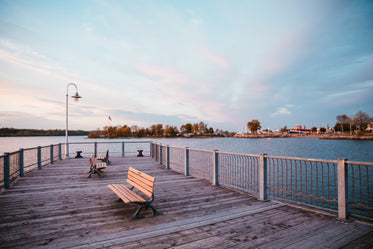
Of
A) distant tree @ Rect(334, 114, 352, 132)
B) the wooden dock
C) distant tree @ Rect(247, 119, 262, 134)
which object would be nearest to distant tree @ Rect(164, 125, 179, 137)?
distant tree @ Rect(247, 119, 262, 134)

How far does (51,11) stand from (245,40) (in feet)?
66.5

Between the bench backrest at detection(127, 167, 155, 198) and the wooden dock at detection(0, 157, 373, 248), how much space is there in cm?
55

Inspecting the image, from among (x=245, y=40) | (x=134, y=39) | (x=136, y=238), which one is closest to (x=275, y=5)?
(x=245, y=40)

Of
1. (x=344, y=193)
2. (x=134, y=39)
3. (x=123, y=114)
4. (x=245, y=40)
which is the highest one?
(x=245, y=40)

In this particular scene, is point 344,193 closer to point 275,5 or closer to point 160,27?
point 275,5

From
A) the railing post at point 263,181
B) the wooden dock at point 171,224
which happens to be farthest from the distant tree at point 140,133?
the railing post at point 263,181

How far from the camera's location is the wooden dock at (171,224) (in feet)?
10.2

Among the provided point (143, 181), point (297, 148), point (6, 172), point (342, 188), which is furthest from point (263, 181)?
point (297, 148)

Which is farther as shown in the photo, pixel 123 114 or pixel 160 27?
pixel 123 114

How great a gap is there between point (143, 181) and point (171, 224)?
1215mm

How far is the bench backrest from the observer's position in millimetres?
4116

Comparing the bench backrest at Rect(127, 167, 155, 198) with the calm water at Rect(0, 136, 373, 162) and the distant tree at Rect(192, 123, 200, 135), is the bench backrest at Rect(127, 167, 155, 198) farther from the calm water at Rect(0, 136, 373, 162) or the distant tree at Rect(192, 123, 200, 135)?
the distant tree at Rect(192, 123, 200, 135)

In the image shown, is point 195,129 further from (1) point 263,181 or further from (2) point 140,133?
(1) point 263,181

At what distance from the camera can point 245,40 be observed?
23.9 meters
